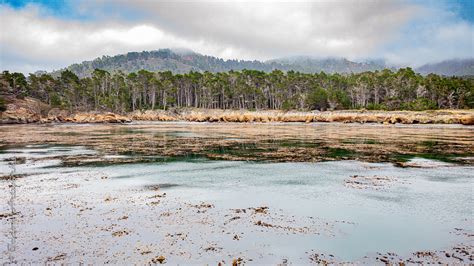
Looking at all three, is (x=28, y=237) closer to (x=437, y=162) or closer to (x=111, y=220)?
(x=111, y=220)

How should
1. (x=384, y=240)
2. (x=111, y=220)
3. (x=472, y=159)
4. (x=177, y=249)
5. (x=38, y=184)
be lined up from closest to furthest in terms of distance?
Answer: (x=177, y=249), (x=384, y=240), (x=111, y=220), (x=38, y=184), (x=472, y=159)

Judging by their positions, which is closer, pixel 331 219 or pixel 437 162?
pixel 331 219

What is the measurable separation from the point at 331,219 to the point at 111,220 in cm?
592

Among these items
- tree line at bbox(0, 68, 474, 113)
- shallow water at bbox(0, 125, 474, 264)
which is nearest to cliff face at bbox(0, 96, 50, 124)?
tree line at bbox(0, 68, 474, 113)

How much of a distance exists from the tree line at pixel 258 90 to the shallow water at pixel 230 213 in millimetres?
90852

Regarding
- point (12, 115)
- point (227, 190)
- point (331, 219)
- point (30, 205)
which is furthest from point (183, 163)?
point (12, 115)

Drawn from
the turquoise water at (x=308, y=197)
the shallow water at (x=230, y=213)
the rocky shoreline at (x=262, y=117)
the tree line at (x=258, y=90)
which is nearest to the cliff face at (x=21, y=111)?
the rocky shoreline at (x=262, y=117)

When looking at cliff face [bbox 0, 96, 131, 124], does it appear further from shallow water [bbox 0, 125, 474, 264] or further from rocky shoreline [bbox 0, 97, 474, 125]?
shallow water [bbox 0, 125, 474, 264]

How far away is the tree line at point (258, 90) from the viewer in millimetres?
105250

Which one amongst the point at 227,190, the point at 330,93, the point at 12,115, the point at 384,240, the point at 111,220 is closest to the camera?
the point at 384,240

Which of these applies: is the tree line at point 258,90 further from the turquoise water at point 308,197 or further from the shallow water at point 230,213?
the shallow water at point 230,213

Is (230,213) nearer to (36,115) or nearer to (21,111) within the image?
(36,115)

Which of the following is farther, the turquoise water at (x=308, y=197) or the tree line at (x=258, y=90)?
the tree line at (x=258, y=90)

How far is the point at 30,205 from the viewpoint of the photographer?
35.6 feet
